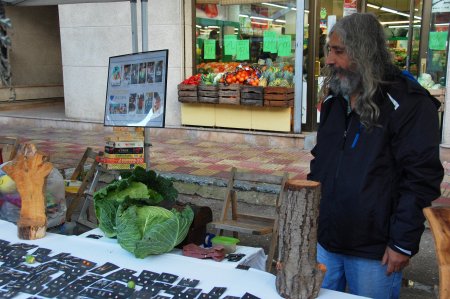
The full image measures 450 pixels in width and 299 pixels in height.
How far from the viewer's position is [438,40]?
22.3 ft

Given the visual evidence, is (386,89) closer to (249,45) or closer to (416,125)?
(416,125)

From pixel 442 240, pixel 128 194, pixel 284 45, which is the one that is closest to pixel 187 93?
pixel 284 45

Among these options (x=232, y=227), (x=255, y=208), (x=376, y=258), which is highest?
(x=376, y=258)

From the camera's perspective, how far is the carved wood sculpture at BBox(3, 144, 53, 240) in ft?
7.94

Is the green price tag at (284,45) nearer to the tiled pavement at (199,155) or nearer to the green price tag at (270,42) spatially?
the green price tag at (270,42)

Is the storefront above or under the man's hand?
above

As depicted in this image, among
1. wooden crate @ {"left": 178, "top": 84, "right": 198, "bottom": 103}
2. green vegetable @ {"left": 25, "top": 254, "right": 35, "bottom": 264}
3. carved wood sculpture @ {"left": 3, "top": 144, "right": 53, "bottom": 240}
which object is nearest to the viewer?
green vegetable @ {"left": 25, "top": 254, "right": 35, "bottom": 264}

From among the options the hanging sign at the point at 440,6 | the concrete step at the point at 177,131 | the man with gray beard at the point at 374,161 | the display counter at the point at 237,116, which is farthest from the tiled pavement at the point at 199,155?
the man with gray beard at the point at 374,161

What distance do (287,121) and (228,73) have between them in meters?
1.27

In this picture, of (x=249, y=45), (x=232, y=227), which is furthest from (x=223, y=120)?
(x=232, y=227)

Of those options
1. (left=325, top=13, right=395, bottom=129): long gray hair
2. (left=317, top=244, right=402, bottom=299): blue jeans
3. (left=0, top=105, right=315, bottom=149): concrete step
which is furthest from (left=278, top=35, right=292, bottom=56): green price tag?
(left=317, top=244, right=402, bottom=299): blue jeans

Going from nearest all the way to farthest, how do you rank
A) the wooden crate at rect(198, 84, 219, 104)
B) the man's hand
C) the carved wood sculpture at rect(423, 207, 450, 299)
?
the carved wood sculpture at rect(423, 207, 450, 299) < the man's hand < the wooden crate at rect(198, 84, 219, 104)

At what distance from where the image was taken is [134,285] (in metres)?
1.91

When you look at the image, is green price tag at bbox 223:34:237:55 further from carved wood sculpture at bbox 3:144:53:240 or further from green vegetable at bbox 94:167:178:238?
carved wood sculpture at bbox 3:144:53:240
